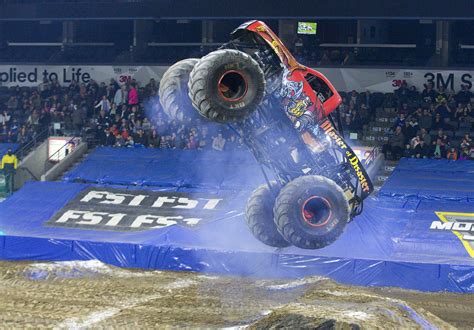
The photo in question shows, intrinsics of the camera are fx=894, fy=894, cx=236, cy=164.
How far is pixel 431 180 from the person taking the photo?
86.1 feet

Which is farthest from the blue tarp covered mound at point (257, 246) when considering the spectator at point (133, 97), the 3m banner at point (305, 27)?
the 3m banner at point (305, 27)

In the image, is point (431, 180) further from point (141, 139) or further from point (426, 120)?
point (141, 139)

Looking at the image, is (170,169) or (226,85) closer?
(226,85)

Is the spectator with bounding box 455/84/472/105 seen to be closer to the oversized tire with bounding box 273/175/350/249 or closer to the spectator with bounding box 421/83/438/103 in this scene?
the spectator with bounding box 421/83/438/103

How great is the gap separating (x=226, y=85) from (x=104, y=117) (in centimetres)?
1743

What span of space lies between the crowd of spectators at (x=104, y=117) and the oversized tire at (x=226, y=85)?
1428 cm

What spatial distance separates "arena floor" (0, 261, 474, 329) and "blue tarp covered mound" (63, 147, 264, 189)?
6028 mm

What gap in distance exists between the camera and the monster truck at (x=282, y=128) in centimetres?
1405

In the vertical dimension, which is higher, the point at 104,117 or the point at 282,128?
the point at 282,128

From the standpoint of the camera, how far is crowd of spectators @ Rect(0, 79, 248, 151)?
29.8 m

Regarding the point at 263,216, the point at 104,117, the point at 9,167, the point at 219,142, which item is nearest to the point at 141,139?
the point at 104,117

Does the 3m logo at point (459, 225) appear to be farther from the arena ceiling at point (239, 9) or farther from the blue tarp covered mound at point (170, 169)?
the arena ceiling at point (239, 9)

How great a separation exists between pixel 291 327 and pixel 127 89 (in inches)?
737

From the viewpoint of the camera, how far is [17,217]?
26.0 metres
